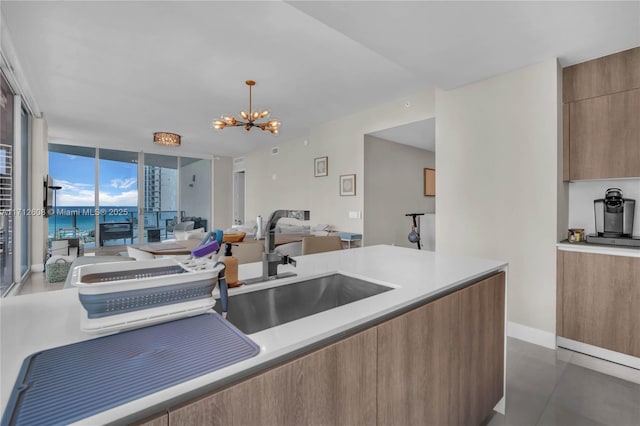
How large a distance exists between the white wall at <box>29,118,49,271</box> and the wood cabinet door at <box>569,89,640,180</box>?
7484 millimetres

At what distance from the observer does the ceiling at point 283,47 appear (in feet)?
6.44

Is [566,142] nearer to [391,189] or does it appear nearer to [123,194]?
[391,189]

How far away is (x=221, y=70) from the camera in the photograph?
11.3 ft

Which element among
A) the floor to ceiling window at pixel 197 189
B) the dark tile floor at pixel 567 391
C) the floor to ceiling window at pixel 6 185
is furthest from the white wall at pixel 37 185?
the dark tile floor at pixel 567 391

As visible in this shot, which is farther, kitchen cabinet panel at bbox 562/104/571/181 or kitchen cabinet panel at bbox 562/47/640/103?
kitchen cabinet panel at bbox 562/104/571/181

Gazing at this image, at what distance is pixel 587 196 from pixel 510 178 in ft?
2.28

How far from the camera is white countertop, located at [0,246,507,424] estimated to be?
55cm

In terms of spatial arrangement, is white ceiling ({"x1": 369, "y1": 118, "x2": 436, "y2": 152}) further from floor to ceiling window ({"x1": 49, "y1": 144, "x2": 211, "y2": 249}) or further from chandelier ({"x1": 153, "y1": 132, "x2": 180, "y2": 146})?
floor to ceiling window ({"x1": 49, "y1": 144, "x2": 211, "y2": 249})

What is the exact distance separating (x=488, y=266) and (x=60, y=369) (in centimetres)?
172

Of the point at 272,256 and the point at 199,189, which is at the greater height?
the point at 199,189

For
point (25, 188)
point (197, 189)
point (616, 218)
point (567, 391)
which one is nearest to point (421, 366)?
point (567, 391)

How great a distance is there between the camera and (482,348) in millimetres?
1433

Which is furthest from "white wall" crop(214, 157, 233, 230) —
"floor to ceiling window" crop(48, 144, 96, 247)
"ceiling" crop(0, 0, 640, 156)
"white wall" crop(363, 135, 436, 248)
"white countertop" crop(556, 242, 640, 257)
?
"white countertop" crop(556, 242, 640, 257)

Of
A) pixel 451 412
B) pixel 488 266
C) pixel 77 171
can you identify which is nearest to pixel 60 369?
pixel 451 412
